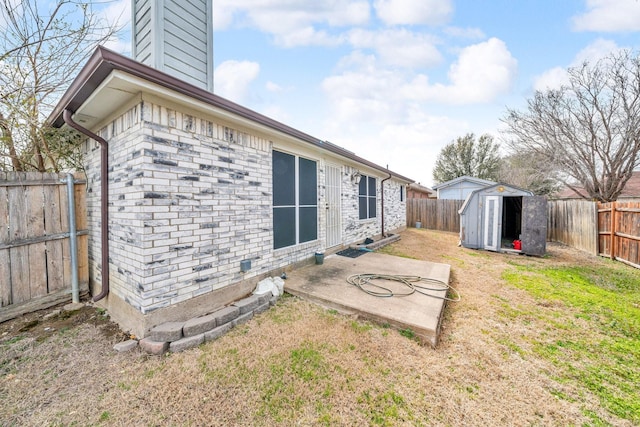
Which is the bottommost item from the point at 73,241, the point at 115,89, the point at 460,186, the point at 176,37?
the point at 73,241

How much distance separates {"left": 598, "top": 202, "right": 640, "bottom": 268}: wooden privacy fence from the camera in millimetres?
5773

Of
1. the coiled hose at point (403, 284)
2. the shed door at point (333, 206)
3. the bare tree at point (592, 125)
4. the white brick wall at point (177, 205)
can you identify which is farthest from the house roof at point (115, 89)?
the bare tree at point (592, 125)

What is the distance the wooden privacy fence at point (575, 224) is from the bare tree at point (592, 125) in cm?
355

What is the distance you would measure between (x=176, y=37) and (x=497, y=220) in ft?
30.7

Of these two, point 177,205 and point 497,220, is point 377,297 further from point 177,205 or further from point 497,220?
point 497,220

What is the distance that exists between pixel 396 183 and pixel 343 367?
10002 mm

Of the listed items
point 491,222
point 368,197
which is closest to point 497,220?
point 491,222

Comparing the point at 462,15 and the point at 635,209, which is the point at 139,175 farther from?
the point at 635,209

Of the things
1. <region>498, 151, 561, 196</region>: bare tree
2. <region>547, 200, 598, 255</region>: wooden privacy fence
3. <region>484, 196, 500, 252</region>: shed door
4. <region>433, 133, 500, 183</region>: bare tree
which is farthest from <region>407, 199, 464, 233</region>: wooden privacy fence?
<region>433, 133, 500, 183</region>: bare tree

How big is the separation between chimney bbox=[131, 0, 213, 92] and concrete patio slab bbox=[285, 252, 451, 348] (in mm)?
4059

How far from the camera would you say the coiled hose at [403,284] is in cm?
370

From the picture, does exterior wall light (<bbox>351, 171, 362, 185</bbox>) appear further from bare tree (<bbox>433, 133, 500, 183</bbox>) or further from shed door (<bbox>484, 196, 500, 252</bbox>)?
bare tree (<bbox>433, 133, 500, 183</bbox>)

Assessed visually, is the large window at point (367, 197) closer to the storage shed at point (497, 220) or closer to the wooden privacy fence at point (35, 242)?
the storage shed at point (497, 220)

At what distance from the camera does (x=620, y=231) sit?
6.29 m
